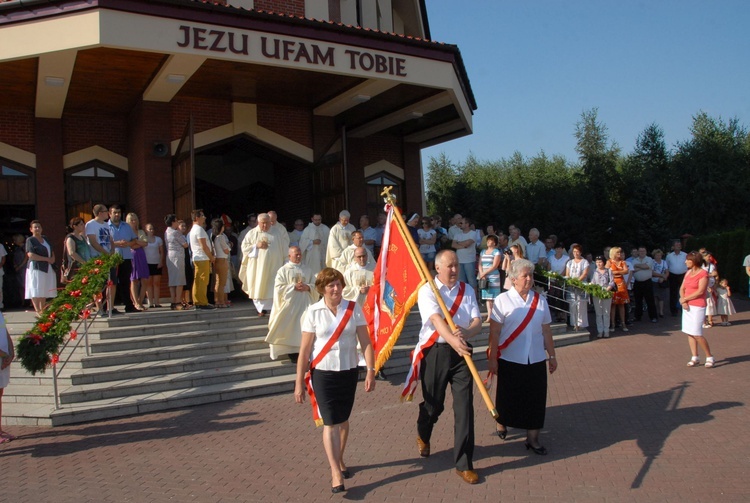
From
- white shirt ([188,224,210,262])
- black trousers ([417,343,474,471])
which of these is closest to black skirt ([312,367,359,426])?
black trousers ([417,343,474,471])

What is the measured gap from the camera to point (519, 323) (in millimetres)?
6277

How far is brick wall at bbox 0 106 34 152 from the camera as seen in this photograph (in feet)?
48.2

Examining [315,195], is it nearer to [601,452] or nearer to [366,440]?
[366,440]

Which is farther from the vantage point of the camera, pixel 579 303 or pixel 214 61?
pixel 579 303

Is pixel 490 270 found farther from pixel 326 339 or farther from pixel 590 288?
pixel 326 339

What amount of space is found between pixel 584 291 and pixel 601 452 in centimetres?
770

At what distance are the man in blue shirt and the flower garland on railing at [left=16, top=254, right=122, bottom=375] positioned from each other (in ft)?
4.02

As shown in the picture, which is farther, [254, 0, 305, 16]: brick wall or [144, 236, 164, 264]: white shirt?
[254, 0, 305, 16]: brick wall

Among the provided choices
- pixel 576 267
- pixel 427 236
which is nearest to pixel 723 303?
pixel 576 267

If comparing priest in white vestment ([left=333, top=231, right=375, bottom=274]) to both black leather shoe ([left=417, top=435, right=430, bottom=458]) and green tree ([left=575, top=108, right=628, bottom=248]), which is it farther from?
green tree ([left=575, top=108, right=628, bottom=248])

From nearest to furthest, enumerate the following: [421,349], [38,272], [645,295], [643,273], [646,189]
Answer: [421,349] < [38,272] < [643,273] < [645,295] < [646,189]

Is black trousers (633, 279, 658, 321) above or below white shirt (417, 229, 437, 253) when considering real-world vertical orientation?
→ below

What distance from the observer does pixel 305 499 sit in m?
5.32

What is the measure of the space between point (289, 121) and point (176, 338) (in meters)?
7.95
